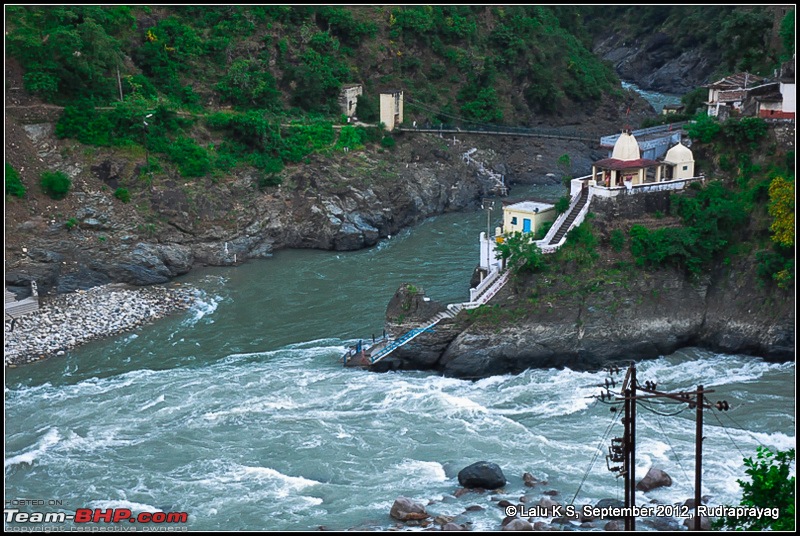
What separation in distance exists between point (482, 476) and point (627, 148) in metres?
15.7

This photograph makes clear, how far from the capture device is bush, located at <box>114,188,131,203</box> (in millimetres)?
45812

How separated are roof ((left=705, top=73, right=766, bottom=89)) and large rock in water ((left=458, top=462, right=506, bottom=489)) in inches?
930

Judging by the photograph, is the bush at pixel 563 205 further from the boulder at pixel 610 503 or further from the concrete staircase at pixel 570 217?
the boulder at pixel 610 503

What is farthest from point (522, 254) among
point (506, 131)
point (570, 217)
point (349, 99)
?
point (506, 131)

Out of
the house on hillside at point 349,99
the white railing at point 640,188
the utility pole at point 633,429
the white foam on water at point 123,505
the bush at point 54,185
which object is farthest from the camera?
the house on hillside at point 349,99

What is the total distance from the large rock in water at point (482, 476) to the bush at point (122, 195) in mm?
24015

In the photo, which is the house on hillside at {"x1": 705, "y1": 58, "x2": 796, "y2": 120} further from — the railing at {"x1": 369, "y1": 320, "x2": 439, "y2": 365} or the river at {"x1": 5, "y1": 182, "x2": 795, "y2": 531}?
the railing at {"x1": 369, "y1": 320, "x2": 439, "y2": 365}

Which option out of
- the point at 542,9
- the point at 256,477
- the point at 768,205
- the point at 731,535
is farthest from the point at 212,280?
the point at 542,9

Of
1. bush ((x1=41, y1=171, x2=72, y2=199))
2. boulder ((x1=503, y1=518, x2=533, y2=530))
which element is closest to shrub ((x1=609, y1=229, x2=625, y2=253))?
boulder ((x1=503, y1=518, x2=533, y2=530))

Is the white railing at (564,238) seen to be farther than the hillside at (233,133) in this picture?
No

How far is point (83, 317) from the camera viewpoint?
3931cm

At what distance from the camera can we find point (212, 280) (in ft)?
145

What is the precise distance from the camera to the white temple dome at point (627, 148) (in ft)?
125

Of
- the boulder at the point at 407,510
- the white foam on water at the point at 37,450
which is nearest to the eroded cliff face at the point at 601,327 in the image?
the boulder at the point at 407,510
